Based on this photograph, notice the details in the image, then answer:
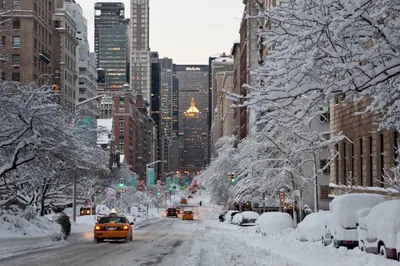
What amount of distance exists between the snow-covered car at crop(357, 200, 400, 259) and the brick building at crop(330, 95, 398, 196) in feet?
33.3

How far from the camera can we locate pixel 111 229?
103ft

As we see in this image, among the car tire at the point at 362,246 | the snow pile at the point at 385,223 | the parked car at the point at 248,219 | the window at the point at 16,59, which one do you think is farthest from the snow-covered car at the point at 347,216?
the window at the point at 16,59

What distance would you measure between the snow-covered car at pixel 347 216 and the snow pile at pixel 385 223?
9.14ft

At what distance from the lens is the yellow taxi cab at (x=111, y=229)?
31219 mm

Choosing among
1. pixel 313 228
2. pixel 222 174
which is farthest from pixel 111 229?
pixel 222 174

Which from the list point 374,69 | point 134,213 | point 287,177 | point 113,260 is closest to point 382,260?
point 374,69

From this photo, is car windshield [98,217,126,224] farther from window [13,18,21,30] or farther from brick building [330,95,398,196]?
window [13,18,21,30]

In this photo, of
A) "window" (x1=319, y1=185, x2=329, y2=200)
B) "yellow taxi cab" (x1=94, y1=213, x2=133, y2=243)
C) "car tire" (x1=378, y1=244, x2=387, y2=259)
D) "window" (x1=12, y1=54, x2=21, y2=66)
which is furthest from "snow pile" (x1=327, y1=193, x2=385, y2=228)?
"window" (x1=12, y1=54, x2=21, y2=66)

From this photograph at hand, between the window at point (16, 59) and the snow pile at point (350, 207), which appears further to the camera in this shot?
the window at point (16, 59)

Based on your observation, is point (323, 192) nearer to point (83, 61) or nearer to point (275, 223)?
point (275, 223)

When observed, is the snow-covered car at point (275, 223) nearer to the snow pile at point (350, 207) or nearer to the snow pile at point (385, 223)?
the snow pile at point (350, 207)

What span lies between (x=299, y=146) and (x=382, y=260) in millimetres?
25979

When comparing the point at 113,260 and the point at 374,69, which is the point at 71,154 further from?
the point at 374,69

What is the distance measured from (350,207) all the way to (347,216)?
34 cm
